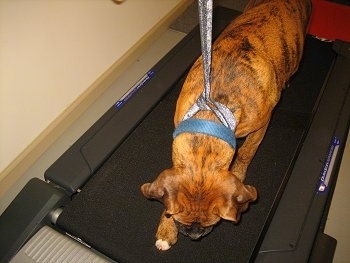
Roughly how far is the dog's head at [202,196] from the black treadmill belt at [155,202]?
47 centimetres

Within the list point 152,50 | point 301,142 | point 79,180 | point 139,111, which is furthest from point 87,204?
point 152,50

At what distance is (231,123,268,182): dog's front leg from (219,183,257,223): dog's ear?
59 centimetres

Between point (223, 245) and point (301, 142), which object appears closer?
point (223, 245)

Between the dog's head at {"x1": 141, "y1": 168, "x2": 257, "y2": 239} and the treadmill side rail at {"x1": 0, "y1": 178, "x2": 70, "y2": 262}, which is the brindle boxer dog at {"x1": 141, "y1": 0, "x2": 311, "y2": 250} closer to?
the dog's head at {"x1": 141, "y1": 168, "x2": 257, "y2": 239}

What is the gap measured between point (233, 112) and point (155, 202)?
685 millimetres

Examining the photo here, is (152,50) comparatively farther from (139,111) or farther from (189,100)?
(189,100)

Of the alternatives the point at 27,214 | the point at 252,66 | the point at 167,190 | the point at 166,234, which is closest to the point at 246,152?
the point at 252,66

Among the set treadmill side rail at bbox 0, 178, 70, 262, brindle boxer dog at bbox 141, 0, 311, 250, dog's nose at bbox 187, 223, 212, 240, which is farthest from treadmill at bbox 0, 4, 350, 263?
dog's nose at bbox 187, 223, 212, 240

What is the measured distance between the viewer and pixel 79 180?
74.5 inches

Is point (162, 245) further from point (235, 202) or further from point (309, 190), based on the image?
point (309, 190)

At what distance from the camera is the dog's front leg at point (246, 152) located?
182cm

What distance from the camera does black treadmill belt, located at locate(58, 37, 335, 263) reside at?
1.68 metres

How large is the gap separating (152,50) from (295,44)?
5.38 feet

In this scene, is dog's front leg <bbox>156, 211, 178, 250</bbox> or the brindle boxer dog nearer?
the brindle boxer dog
